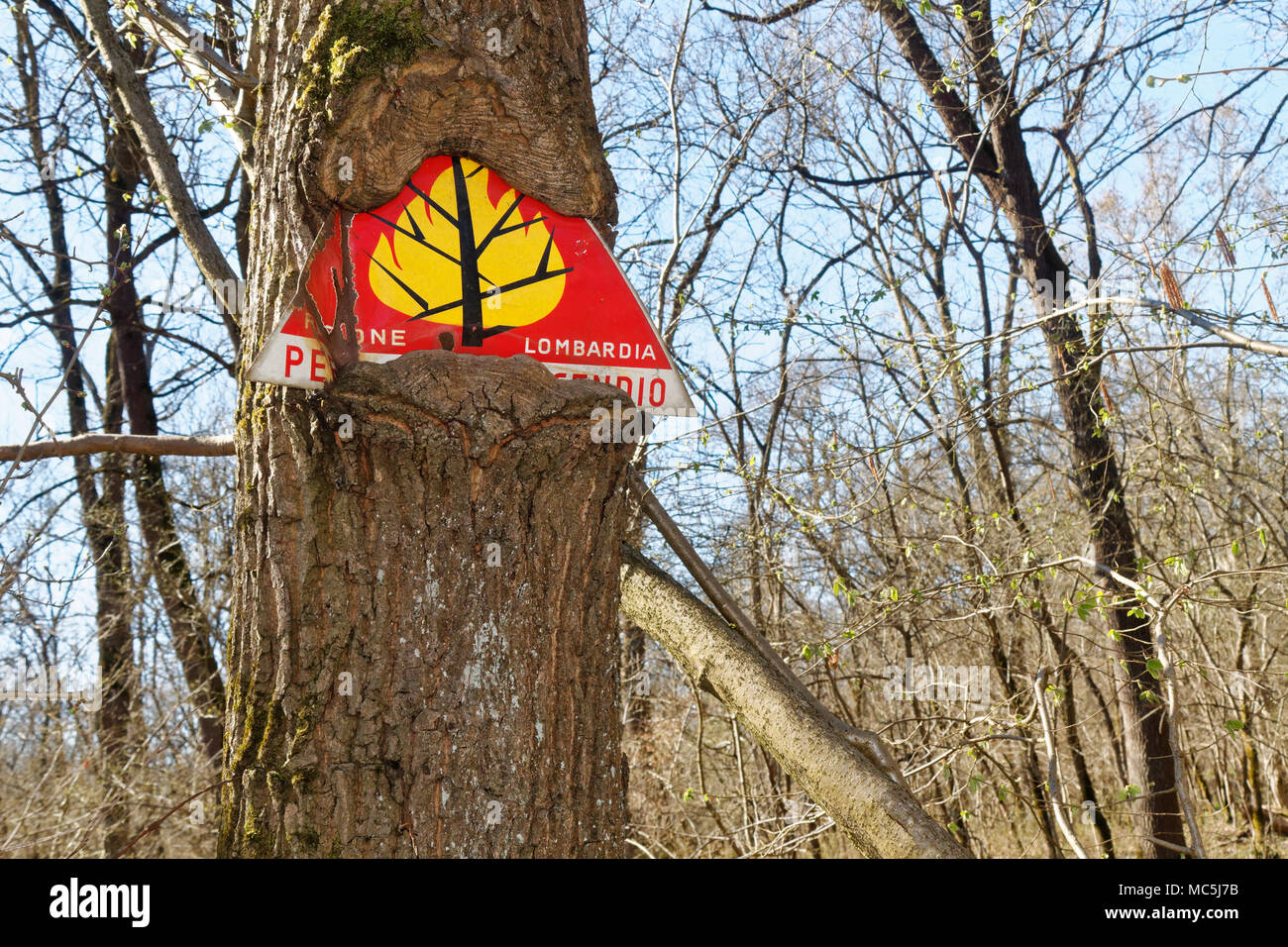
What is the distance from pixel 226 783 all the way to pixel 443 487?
61cm

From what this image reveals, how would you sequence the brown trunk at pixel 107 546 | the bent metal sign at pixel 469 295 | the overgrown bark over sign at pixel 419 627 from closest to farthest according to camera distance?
the overgrown bark over sign at pixel 419 627
the bent metal sign at pixel 469 295
the brown trunk at pixel 107 546

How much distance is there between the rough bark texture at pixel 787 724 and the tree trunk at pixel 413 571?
692mm

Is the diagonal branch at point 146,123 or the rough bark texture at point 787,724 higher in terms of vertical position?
the diagonal branch at point 146,123

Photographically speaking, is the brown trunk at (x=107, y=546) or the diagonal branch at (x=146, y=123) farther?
the brown trunk at (x=107, y=546)

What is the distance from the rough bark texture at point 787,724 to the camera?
2.14 metres

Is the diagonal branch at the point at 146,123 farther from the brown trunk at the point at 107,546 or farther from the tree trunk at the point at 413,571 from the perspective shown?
the brown trunk at the point at 107,546

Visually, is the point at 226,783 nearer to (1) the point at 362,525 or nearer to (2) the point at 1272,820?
(1) the point at 362,525

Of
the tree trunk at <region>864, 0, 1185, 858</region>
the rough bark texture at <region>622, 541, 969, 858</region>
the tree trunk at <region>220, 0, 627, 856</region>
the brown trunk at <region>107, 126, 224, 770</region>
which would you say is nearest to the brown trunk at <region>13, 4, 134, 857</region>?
the brown trunk at <region>107, 126, 224, 770</region>

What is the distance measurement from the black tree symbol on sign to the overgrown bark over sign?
0.13m

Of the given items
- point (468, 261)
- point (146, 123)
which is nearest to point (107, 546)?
point (146, 123)

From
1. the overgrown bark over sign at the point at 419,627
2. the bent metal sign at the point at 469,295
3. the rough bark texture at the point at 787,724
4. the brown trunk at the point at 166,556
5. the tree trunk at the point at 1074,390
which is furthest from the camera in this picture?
the brown trunk at the point at 166,556

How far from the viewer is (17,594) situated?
3094 millimetres

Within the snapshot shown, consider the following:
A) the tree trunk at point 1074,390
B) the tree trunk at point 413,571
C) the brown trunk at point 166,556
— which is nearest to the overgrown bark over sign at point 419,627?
the tree trunk at point 413,571

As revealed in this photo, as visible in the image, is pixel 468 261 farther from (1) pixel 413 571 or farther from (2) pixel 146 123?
(2) pixel 146 123
